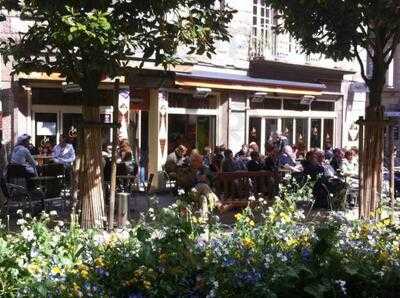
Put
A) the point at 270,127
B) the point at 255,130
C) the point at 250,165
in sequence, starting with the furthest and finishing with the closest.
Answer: the point at 270,127, the point at 255,130, the point at 250,165

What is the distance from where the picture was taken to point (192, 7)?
8344 mm

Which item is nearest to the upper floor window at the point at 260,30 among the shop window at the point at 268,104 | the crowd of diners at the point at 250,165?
the shop window at the point at 268,104

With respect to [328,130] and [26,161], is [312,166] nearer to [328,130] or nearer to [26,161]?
[26,161]

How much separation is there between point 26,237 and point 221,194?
7.61m

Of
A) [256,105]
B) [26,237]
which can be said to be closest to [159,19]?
[26,237]

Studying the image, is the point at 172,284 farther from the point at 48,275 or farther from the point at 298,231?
the point at 298,231

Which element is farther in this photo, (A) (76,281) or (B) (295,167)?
(B) (295,167)

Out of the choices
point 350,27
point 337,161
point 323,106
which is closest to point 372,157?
point 350,27

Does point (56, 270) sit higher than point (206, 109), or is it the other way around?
point (206, 109)

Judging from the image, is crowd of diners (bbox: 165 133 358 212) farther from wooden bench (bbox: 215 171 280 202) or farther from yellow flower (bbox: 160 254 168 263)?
yellow flower (bbox: 160 254 168 263)

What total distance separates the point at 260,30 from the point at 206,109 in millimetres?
3481

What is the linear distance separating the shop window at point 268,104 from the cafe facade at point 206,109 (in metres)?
0.03

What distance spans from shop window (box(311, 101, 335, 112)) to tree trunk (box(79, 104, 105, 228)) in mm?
17038

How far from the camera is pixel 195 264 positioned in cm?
383
